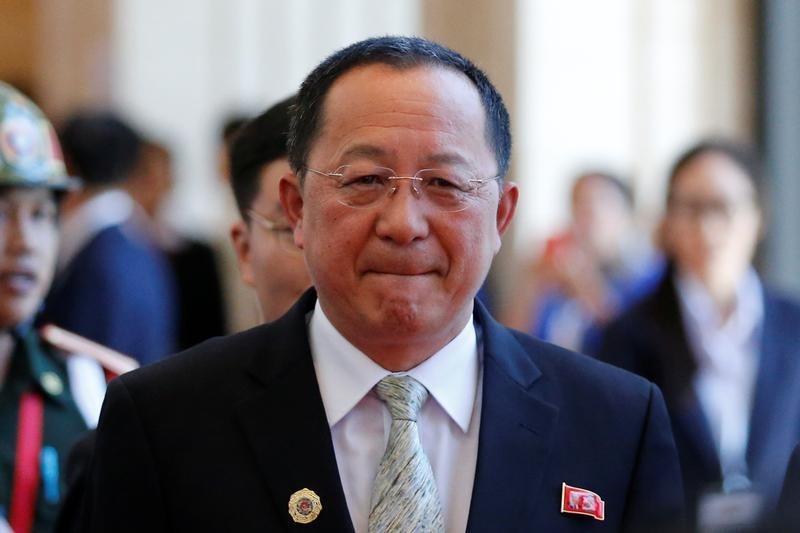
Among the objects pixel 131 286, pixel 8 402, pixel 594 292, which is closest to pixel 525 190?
pixel 594 292

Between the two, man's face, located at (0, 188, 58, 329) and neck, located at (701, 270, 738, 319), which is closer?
man's face, located at (0, 188, 58, 329)

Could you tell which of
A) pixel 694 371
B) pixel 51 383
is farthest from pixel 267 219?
pixel 694 371

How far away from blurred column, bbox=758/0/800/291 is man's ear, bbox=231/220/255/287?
205 inches

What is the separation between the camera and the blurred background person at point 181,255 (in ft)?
24.5

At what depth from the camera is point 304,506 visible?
257cm

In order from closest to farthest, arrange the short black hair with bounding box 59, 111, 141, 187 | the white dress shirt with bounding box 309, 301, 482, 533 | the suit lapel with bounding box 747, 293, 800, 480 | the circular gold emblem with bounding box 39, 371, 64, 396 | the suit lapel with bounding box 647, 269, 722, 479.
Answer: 1. the white dress shirt with bounding box 309, 301, 482, 533
2. the circular gold emblem with bounding box 39, 371, 64, 396
3. the suit lapel with bounding box 647, 269, 722, 479
4. the suit lapel with bounding box 747, 293, 800, 480
5. the short black hair with bounding box 59, 111, 141, 187

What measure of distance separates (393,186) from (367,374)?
14.4 inches

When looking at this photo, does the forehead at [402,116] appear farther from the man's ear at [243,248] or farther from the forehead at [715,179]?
the forehead at [715,179]

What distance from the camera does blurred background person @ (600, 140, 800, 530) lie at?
194 inches

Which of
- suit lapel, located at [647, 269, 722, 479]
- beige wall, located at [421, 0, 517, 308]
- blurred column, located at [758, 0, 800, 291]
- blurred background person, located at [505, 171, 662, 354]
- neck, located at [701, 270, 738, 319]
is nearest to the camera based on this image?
suit lapel, located at [647, 269, 722, 479]

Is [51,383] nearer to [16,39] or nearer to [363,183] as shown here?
[363,183]

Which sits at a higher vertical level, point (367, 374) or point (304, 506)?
point (367, 374)

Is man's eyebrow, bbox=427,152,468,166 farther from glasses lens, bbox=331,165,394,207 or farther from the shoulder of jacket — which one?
the shoulder of jacket

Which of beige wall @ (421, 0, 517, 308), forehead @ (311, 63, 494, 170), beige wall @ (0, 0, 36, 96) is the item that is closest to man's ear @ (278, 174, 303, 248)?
forehead @ (311, 63, 494, 170)
